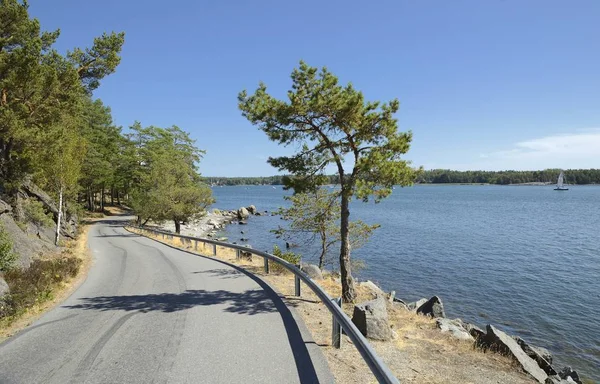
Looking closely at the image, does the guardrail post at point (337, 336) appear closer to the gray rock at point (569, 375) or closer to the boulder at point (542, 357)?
the boulder at point (542, 357)

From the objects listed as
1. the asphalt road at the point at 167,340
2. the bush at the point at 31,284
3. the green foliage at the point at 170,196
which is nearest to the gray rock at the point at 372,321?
the asphalt road at the point at 167,340

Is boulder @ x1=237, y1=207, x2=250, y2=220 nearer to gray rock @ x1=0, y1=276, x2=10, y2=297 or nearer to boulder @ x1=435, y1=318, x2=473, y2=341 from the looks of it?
boulder @ x1=435, y1=318, x2=473, y2=341

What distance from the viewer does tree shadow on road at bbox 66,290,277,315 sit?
9.06 meters

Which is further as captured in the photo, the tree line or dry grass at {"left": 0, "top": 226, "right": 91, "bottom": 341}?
the tree line

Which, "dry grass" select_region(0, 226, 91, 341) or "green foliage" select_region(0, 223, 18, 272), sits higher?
"green foliage" select_region(0, 223, 18, 272)

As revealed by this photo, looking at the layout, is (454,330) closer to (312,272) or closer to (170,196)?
(312,272)

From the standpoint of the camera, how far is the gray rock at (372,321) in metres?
7.43

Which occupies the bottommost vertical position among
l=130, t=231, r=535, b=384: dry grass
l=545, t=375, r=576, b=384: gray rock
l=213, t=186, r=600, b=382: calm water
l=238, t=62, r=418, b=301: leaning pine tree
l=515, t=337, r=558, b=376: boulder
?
l=213, t=186, r=600, b=382: calm water

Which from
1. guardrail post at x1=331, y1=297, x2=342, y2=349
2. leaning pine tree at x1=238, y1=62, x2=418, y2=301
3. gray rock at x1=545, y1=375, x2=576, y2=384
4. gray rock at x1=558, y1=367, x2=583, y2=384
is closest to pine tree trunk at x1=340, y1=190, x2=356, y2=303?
leaning pine tree at x1=238, y1=62, x2=418, y2=301

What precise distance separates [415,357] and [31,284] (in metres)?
11.4

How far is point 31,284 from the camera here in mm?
10898

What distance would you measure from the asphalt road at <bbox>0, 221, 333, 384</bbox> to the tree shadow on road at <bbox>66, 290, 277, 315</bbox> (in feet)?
0.09

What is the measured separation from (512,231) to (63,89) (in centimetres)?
4933

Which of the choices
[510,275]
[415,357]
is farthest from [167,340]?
[510,275]
